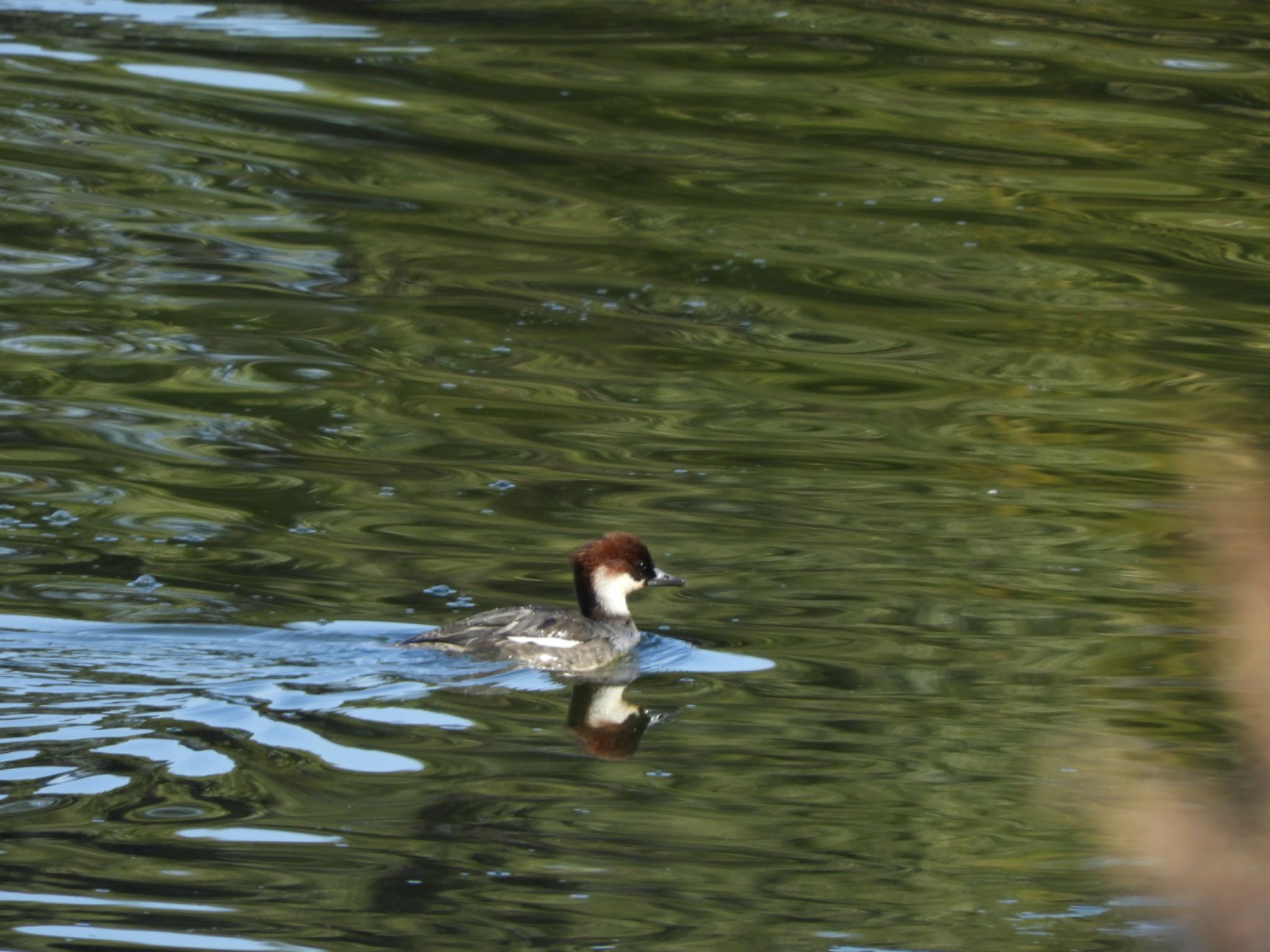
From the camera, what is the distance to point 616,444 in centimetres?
880

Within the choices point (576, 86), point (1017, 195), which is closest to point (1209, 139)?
point (1017, 195)

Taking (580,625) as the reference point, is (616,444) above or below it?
above

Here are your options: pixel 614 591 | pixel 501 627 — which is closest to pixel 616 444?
pixel 614 591

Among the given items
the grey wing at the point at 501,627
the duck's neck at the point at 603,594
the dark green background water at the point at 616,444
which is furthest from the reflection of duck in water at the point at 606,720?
the duck's neck at the point at 603,594

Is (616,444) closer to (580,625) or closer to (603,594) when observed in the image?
(603,594)

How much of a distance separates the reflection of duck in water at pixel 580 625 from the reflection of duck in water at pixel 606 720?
6.2 inches

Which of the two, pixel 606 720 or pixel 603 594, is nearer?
pixel 606 720

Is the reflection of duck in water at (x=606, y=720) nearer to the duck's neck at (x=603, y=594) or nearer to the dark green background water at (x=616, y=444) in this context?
the dark green background water at (x=616, y=444)

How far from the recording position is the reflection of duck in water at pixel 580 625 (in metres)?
6.41

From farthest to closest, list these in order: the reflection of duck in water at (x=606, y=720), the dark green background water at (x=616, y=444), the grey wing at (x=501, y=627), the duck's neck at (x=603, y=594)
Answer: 1. the duck's neck at (x=603, y=594)
2. the grey wing at (x=501, y=627)
3. the reflection of duck in water at (x=606, y=720)
4. the dark green background water at (x=616, y=444)

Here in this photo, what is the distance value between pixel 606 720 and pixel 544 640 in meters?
0.52

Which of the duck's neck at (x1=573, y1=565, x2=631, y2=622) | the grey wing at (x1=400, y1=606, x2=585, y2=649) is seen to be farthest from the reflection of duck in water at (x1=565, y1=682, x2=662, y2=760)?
the duck's neck at (x1=573, y1=565, x2=631, y2=622)

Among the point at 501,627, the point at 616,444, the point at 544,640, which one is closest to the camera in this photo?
the point at 501,627

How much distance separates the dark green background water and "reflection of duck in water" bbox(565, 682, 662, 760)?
0.08 meters
